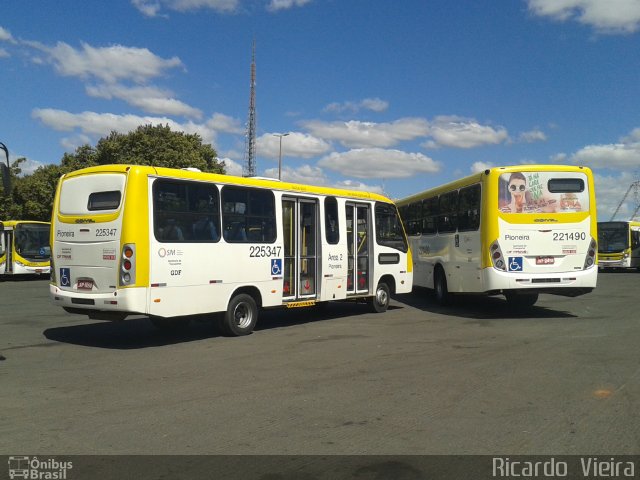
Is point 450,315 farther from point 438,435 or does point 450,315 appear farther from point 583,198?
point 438,435

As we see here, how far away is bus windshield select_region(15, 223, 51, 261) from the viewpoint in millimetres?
28906

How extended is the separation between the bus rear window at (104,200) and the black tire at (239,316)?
2.75 meters

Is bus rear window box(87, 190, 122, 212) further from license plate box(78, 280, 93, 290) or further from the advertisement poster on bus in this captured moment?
the advertisement poster on bus

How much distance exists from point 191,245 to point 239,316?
6.11ft

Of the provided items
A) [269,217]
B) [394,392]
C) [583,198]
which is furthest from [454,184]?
[394,392]

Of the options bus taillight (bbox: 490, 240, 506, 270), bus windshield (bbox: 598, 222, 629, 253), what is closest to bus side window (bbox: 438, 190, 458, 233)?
bus taillight (bbox: 490, 240, 506, 270)

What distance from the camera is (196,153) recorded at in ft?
126

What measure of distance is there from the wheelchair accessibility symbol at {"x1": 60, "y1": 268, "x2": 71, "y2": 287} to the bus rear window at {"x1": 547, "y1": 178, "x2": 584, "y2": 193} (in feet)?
33.0

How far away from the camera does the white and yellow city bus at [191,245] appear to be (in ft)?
31.2

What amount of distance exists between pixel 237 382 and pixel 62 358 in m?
3.23

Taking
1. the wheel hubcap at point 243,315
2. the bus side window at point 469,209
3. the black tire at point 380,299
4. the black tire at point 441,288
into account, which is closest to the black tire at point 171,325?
the wheel hubcap at point 243,315

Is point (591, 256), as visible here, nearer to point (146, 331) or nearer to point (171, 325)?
point (171, 325)

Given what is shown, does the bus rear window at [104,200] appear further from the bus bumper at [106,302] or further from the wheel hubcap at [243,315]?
the wheel hubcap at [243,315]

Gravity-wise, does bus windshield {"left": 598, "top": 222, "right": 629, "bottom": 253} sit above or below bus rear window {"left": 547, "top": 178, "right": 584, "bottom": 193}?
below
